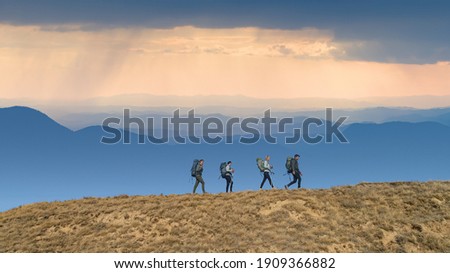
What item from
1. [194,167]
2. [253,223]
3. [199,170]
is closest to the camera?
[253,223]

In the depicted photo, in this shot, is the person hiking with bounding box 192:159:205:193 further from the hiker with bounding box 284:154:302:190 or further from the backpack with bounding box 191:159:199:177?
the hiker with bounding box 284:154:302:190

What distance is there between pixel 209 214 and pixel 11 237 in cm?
1117

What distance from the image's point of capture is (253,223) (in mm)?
35469

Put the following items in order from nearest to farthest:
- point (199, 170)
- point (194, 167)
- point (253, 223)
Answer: point (253, 223) < point (199, 170) < point (194, 167)

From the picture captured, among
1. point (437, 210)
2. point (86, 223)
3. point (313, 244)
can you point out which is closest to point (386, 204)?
point (437, 210)

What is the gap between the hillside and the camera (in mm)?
33438

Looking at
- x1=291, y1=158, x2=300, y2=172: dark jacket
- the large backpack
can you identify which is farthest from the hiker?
the large backpack

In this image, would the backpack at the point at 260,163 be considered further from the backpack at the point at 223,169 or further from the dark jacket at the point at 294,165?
the backpack at the point at 223,169

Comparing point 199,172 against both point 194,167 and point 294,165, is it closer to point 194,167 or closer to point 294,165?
point 194,167

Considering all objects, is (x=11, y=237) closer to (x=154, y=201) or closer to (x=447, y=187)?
(x=154, y=201)

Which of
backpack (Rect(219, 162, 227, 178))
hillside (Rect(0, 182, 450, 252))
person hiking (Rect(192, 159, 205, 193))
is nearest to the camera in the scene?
hillside (Rect(0, 182, 450, 252))

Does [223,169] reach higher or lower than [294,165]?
lower

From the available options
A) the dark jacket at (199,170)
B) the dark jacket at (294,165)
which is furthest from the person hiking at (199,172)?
the dark jacket at (294,165)

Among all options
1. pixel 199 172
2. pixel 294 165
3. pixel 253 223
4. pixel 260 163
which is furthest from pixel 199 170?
pixel 253 223
